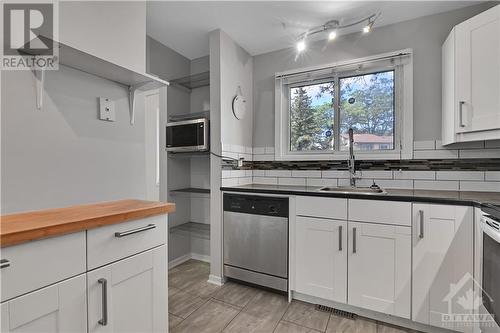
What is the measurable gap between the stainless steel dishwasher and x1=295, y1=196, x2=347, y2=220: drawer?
0.13m

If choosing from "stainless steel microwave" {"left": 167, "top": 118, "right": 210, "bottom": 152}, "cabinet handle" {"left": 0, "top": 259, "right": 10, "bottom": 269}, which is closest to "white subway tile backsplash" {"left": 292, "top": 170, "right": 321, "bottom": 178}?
"stainless steel microwave" {"left": 167, "top": 118, "right": 210, "bottom": 152}

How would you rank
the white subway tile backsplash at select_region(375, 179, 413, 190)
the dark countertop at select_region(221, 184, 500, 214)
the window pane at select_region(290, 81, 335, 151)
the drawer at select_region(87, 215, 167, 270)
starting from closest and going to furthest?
the drawer at select_region(87, 215, 167, 270) → the dark countertop at select_region(221, 184, 500, 214) → the white subway tile backsplash at select_region(375, 179, 413, 190) → the window pane at select_region(290, 81, 335, 151)

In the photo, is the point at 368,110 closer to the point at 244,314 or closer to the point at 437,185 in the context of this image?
the point at 437,185

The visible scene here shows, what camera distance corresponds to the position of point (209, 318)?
182 centimetres

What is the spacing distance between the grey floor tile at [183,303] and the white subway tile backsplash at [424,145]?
2.35 m

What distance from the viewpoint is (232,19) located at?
226 cm

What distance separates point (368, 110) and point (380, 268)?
1522mm

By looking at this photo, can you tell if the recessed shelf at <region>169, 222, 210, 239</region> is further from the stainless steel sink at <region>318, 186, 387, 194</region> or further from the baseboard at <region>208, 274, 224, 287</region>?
the stainless steel sink at <region>318, 186, 387, 194</region>

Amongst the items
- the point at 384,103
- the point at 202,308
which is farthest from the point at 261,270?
the point at 384,103

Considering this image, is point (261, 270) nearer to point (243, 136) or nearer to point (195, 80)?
point (243, 136)

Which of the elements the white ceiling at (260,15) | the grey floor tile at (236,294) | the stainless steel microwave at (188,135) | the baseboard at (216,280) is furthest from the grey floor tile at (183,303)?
the white ceiling at (260,15)

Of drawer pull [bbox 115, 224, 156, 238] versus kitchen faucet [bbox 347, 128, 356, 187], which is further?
kitchen faucet [bbox 347, 128, 356, 187]

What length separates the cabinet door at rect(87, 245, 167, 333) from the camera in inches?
38.3

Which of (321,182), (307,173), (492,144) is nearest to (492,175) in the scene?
(492,144)
